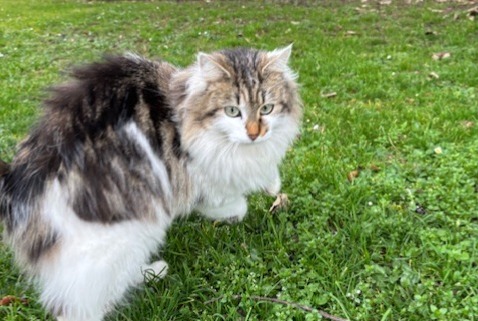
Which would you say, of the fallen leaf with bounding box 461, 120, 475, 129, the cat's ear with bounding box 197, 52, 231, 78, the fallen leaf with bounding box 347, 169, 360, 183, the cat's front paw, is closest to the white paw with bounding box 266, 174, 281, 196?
the cat's front paw

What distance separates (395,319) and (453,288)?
376 mm

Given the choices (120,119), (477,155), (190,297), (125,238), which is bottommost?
(190,297)

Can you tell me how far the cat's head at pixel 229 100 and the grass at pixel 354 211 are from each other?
2.50 feet

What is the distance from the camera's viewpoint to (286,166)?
3.65 meters

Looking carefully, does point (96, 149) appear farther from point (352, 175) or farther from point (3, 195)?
point (352, 175)

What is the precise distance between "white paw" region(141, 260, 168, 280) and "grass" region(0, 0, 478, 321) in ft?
0.17

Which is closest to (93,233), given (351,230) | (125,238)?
(125,238)

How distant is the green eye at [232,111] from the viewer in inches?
98.7

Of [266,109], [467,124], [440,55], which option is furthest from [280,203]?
[440,55]

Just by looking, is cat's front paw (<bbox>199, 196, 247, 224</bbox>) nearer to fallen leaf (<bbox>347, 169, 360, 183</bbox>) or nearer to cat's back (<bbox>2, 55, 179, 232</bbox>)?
cat's back (<bbox>2, 55, 179, 232</bbox>)

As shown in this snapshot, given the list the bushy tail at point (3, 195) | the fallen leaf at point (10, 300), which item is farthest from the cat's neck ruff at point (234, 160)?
the fallen leaf at point (10, 300)

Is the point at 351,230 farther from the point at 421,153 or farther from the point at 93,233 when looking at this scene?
the point at 93,233

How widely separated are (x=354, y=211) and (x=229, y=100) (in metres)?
1.15

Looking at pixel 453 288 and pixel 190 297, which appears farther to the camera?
pixel 190 297
